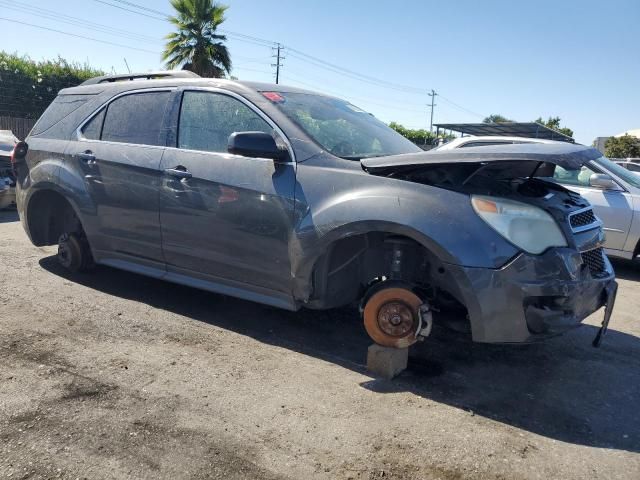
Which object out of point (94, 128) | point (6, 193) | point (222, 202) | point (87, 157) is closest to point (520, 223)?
point (222, 202)

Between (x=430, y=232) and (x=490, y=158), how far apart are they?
20.5 inches

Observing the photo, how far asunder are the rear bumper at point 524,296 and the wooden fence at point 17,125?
66.6 feet

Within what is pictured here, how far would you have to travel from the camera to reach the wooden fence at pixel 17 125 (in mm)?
19467

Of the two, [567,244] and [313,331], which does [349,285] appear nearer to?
[313,331]

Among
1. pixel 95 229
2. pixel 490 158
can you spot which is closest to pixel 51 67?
pixel 95 229

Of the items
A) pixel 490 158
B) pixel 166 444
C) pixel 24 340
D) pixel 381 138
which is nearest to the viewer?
pixel 166 444

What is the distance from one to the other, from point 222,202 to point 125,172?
1.09 metres

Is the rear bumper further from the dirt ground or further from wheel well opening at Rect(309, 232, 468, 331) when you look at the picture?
the dirt ground

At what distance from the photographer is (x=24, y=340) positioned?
3824 mm

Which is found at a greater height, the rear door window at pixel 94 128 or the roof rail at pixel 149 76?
the roof rail at pixel 149 76

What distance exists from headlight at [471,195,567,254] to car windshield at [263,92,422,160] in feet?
3.43

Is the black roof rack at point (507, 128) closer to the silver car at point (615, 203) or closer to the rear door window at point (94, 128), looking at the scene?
the silver car at point (615, 203)

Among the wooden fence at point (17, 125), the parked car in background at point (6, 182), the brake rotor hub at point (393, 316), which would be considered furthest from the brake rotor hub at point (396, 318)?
the wooden fence at point (17, 125)

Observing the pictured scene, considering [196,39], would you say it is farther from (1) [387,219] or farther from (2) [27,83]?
(1) [387,219]
